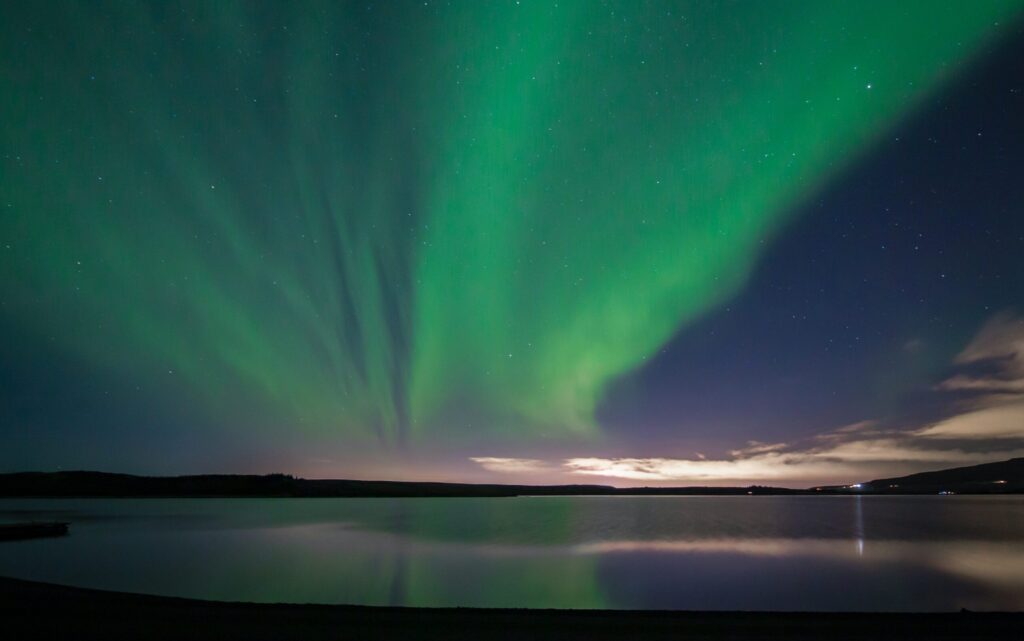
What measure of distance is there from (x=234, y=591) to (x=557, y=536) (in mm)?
35092

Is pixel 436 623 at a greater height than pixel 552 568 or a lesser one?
greater

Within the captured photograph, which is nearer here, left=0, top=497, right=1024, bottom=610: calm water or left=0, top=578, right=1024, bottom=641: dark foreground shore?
left=0, top=578, right=1024, bottom=641: dark foreground shore

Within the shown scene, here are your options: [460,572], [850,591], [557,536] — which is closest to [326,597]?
[460,572]

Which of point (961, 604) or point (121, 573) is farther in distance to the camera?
point (121, 573)

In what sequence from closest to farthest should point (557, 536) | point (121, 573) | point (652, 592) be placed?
point (652, 592) → point (121, 573) → point (557, 536)

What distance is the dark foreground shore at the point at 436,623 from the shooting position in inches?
520

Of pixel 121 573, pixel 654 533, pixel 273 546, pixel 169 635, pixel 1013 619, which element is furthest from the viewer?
pixel 654 533

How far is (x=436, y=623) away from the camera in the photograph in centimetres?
1473

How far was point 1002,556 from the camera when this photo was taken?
39.8m

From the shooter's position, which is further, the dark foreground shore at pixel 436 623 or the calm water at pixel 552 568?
the calm water at pixel 552 568

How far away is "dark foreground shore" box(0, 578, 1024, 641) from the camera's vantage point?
13.2m

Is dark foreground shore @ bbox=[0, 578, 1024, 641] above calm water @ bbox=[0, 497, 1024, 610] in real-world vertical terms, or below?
above

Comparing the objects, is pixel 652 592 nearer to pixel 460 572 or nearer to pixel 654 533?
pixel 460 572

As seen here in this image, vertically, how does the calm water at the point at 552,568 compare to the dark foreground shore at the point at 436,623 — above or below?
below
